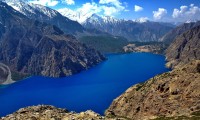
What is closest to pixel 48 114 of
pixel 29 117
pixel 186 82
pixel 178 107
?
pixel 29 117

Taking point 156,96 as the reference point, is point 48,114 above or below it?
above

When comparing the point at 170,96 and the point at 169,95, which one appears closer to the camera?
the point at 170,96

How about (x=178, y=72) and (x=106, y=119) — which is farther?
(x=178, y=72)

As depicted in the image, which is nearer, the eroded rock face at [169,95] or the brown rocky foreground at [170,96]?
the brown rocky foreground at [170,96]

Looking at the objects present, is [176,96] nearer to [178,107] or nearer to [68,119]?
[178,107]

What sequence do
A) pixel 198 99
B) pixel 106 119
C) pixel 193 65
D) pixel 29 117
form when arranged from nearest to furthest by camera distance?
pixel 106 119 → pixel 29 117 → pixel 198 99 → pixel 193 65

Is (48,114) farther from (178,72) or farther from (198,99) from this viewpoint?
(178,72)

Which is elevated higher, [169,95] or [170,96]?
[169,95]

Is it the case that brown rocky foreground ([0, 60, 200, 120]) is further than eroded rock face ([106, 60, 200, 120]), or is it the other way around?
eroded rock face ([106, 60, 200, 120])

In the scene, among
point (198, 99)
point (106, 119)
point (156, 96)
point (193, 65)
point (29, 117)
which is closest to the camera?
point (106, 119)

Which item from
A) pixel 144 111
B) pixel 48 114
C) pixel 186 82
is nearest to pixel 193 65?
pixel 186 82
